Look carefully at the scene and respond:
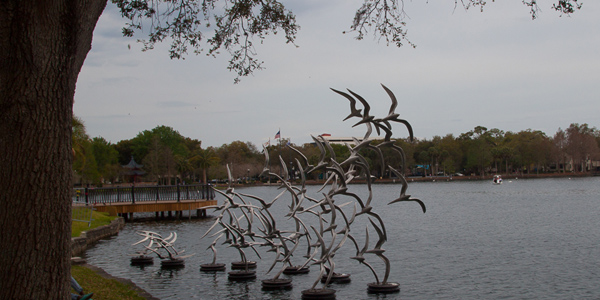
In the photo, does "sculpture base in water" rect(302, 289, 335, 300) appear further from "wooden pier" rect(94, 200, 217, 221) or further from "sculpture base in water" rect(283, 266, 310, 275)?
"wooden pier" rect(94, 200, 217, 221)

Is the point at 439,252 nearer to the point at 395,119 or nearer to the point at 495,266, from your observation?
the point at 495,266

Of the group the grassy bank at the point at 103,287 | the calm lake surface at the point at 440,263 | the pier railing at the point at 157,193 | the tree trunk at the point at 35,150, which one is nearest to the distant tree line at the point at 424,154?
the pier railing at the point at 157,193

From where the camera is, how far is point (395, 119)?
1085cm

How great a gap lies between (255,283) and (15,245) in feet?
33.7

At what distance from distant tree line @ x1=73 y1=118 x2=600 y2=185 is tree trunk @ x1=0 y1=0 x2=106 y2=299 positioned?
298 feet

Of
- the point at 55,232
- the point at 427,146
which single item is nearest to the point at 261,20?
the point at 55,232

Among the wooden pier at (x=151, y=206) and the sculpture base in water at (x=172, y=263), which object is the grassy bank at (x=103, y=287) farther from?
the wooden pier at (x=151, y=206)

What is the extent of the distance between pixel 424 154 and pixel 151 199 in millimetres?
92053

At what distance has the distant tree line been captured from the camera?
10156cm

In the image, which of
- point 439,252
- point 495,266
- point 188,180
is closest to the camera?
point 495,266

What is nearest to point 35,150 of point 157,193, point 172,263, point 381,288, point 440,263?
point 381,288

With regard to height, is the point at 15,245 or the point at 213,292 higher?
the point at 15,245

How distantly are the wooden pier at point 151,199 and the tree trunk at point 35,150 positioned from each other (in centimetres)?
2797

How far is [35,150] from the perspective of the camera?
4.59 meters
